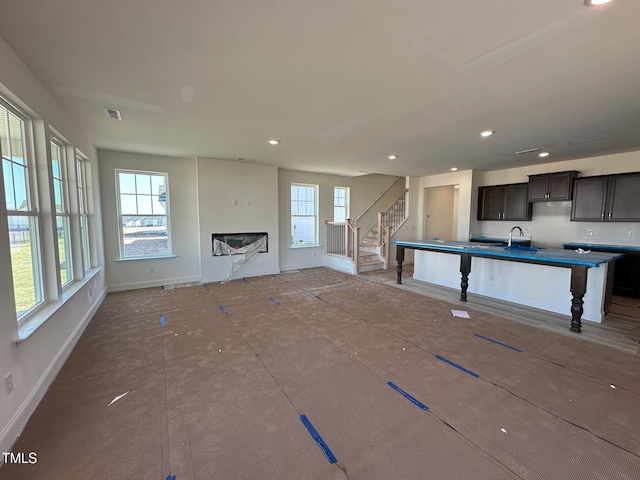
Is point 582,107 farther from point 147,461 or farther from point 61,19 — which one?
point 147,461

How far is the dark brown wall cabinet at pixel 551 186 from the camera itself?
5656 mm

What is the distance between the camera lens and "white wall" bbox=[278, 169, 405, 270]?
736cm

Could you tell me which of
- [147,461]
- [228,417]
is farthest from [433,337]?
[147,461]

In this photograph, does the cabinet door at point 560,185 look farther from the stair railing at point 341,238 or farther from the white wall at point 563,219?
the stair railing at point 341,238

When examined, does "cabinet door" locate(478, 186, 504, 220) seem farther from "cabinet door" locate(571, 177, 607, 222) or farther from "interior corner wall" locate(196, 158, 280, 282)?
"interior corner wall" locate(196, 158, 280, 282)

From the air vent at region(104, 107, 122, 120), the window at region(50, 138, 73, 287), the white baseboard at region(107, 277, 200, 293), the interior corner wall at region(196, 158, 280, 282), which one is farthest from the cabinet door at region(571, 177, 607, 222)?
the window at region(50, 138, 73, 287)

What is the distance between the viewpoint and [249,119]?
137 inches

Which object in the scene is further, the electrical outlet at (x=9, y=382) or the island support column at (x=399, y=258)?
the island support column at (x=399, y=258)

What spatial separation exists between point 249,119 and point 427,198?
21.6 feet

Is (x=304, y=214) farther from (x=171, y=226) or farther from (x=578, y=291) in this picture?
(x=578, y=291)

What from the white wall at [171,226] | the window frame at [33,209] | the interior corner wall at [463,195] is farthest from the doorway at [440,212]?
the window frame at [33,209]

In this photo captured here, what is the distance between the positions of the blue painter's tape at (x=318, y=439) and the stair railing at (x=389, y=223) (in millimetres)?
5981

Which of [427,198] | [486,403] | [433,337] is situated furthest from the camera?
[427,198]

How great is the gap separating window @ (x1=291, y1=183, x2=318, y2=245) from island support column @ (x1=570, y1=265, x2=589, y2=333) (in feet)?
18.3
